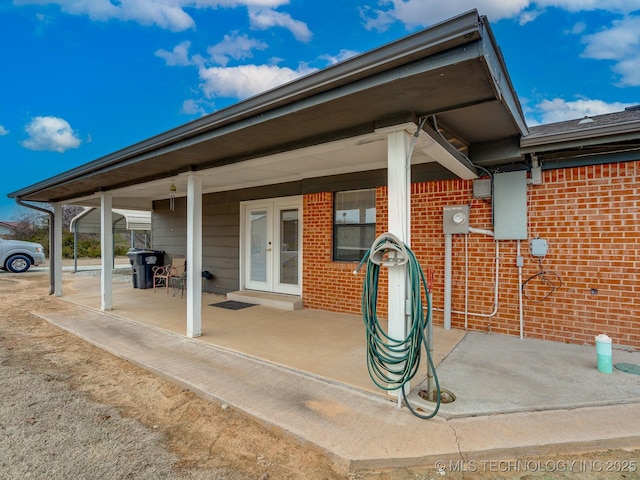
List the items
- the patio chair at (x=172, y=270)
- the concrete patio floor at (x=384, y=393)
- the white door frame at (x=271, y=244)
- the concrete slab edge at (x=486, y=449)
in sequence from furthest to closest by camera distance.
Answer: the patio chair at (x=172, y=270), the white door frame at (x=271, y=244), the concrete patio floor at (x=384, y=393), the concrete slab edge at (x=486, y=449)

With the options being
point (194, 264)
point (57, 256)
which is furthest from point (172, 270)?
point (194, 264)

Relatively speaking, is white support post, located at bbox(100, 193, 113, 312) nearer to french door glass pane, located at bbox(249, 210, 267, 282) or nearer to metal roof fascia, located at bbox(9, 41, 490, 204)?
metal roof fascia, located at bbox(9, 41, 490, 204)

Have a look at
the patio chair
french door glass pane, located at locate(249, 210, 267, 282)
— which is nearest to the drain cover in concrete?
french door glass pane, located at locate(249, 210, 267, 282)

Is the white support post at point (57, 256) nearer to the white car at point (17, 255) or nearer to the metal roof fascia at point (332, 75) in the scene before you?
the metal roof fascia at point (332, 75)

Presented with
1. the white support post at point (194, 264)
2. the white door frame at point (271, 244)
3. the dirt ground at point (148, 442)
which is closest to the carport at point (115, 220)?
the white door frame at point (271, 244)

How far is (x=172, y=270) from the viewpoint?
309 inches

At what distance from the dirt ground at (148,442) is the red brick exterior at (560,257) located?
2.18m

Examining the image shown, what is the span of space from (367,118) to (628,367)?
332cm

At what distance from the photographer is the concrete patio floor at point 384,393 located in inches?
79.3

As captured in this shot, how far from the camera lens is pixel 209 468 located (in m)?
1.93

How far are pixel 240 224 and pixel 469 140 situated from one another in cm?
480

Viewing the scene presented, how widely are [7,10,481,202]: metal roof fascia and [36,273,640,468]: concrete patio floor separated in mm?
2276

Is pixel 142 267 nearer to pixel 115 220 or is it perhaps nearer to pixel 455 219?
pixel 115 220

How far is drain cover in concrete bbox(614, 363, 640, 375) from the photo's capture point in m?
2.99
